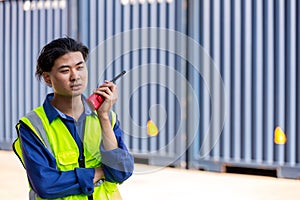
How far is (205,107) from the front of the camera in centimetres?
662

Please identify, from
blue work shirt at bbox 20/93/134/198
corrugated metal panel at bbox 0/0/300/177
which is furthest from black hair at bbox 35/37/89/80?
corrugated metal panel at bbox 0/0/300/177

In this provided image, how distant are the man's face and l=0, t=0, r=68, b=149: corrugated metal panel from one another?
6474 mm

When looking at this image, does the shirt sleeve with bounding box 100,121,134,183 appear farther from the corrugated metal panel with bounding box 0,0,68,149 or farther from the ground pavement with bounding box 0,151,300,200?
the corrugated metal panel with bounding box 0,0,68,149

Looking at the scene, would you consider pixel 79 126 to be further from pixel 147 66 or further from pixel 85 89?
pixel 147 66

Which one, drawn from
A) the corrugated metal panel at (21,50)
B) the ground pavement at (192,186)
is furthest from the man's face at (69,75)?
the corrugated metal panel at (21,50)

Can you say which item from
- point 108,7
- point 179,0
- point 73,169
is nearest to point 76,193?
point 73,169

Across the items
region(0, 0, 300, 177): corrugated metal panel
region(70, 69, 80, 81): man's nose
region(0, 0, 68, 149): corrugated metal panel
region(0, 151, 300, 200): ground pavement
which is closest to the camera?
region(70, 69, 80, 81): man's nose

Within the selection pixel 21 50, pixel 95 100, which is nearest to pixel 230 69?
pixel 21 50

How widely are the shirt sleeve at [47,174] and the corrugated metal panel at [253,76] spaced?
4482mm

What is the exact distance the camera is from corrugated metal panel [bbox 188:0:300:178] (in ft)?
19.9

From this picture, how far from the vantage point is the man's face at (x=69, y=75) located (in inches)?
60.3

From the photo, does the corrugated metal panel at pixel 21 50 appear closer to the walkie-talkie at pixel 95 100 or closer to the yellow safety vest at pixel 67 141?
the yellow safety vest at pixel 67 141

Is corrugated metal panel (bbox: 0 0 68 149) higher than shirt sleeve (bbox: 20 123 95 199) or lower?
higher

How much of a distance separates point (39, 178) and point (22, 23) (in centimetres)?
712
